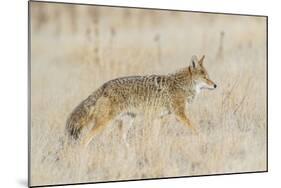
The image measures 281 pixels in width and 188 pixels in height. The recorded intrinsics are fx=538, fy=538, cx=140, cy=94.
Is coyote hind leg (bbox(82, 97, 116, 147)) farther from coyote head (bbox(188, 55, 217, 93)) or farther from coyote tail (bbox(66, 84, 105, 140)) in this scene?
coyote head (bbox(188, 55, 217, 93))

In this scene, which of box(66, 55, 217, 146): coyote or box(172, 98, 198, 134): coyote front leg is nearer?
box(66, 55, 217, 146): coyote

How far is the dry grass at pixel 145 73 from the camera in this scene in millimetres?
3664

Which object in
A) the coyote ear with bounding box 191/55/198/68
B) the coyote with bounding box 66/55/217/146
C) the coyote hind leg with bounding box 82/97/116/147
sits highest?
the coyote ear with bounding box 191/55/198/68

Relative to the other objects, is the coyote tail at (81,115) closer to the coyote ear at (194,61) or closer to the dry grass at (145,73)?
the dry grass at (145,73)

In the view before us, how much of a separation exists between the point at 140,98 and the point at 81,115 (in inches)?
17.9

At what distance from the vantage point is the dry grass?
3664 millimetres

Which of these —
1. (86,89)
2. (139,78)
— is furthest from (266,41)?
(86,89)

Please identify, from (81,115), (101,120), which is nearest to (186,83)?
(101,120)

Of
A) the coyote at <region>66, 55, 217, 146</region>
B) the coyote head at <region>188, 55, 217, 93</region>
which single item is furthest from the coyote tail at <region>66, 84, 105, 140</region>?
the coyote head at <region>188, 55, 217, 93</region>

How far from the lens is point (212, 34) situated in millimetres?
4102

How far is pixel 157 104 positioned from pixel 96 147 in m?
0.55

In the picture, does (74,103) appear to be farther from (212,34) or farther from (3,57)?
(212,34)

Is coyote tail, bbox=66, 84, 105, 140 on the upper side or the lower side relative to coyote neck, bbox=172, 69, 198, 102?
lower

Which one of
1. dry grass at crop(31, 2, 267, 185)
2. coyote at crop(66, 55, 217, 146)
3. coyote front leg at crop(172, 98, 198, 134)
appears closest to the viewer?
dry grass at crop(31, 2, 267, 185)
